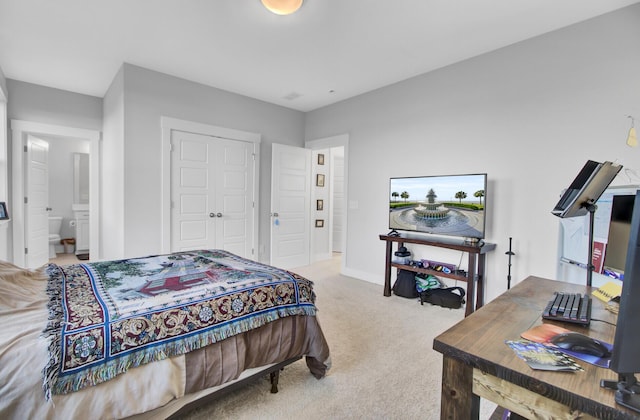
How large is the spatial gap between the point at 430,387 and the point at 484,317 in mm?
1036

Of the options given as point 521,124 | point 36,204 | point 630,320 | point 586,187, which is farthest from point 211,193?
point 630,320

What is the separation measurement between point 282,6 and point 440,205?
2.42 metres

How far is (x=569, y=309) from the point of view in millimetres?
1190

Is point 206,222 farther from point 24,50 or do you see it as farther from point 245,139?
point 24,50

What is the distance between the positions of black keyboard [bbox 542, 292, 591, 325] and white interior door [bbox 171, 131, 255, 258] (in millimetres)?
3849

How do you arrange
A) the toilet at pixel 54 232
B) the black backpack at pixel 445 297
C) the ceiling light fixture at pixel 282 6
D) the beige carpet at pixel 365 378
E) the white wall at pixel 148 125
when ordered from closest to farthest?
1. the beige carpet at pixel 365 378
2. the ceiling light fixture at pixel 282 6
3. the black backpack at pixel 445 297
4. the white wall at pixel 148 125
5. the toilet at pixel 54 232

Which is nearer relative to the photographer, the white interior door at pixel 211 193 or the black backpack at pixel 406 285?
the black backpack at pixel 406 285

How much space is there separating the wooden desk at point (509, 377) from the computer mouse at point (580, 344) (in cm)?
7

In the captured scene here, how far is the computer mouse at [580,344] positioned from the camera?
88 cm

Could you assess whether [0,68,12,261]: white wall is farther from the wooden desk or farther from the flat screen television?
the wooden desk

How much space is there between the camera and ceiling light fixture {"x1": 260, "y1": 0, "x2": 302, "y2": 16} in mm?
2262

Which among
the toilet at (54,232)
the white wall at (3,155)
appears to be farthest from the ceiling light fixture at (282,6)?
the toilet at (54,232)

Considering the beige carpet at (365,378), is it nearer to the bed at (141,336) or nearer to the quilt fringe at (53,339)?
the bed at (141,336)

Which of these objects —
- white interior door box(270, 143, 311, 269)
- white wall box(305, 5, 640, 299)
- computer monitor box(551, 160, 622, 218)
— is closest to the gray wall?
white interior door box(270, 143, 311, 269)
